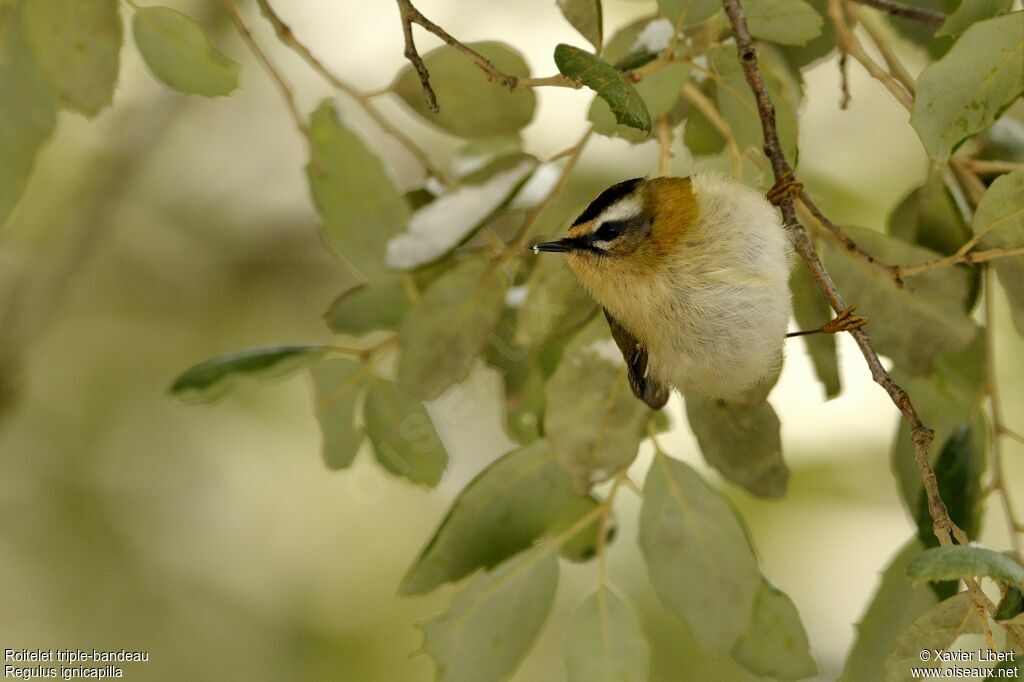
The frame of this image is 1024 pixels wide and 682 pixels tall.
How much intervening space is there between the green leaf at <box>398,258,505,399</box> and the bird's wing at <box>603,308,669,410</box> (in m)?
0.16

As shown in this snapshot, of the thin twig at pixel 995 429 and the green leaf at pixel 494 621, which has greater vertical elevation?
the thin twig at pixel 995 429

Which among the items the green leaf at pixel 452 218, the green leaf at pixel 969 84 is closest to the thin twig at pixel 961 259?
the green leaf at pixel 969 84

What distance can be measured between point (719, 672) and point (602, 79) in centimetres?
180

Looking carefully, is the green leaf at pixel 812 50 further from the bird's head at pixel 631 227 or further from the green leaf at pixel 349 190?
the green leaf at pixel 349 190

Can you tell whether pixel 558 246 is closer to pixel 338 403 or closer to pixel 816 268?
pixel 816 268

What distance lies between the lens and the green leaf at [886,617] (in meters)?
1.28

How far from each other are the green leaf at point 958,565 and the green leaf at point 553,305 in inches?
22.5

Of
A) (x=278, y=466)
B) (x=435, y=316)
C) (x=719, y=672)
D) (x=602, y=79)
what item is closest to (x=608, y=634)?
(x=435, y=316)

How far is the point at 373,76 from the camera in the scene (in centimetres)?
271

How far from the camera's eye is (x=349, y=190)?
1409 millimetres

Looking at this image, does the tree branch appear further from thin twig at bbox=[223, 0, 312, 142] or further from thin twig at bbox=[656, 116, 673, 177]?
thin twig at bbox=[223, 0, 312, 142]

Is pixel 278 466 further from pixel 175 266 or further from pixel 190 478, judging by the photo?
pixel 175 266

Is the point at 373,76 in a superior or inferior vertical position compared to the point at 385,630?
superior

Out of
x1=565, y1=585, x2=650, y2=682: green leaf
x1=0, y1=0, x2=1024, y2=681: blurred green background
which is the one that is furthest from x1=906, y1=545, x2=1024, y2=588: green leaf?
x1=0, y1=0, x2=1024, y2=681: blurred green background
